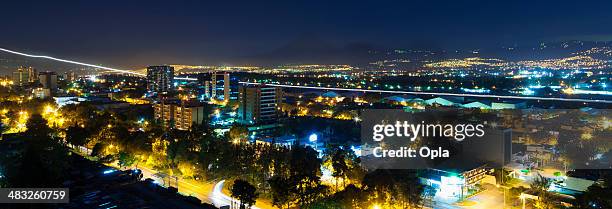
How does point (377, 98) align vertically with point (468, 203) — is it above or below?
above

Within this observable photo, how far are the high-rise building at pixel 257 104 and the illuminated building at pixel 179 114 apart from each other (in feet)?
4.65

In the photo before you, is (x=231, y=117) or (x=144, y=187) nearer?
(x=144, y=187)

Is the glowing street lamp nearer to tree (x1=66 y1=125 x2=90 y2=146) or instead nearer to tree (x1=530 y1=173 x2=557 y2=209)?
tree (x1=66 y1=125 x2=90 y2=146)

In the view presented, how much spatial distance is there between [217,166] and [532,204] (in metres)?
5.19

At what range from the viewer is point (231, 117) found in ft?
53.5

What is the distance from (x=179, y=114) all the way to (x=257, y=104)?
8.61 feet

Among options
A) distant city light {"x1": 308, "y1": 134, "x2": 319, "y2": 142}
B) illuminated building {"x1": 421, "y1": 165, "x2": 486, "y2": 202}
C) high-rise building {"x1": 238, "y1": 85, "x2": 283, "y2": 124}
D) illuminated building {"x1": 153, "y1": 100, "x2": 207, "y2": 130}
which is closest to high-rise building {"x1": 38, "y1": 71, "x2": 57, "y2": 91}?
illuminated building {"x1": 153, "y1": 100, "x2": 207, "y2": 130}

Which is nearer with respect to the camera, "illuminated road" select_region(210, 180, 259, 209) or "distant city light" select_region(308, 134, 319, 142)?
"illuminated road" select_region(210, 180, 259, 209)

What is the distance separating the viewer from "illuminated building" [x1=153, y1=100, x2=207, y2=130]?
14047 mm

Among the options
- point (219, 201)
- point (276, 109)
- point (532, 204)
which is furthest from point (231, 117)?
point (532, 204)

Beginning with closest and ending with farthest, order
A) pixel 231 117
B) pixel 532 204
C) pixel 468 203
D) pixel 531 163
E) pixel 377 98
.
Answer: pixel 532 204, pixel 468 203, pixel 531 163, pixel 231 117, pixel 377 98

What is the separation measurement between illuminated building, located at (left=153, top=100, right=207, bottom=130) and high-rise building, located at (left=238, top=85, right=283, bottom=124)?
55.8 inches

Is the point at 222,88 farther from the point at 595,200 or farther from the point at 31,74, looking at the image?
the point at 595,200

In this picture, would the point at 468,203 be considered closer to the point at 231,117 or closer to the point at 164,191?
the point at 164,191
